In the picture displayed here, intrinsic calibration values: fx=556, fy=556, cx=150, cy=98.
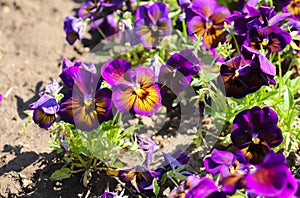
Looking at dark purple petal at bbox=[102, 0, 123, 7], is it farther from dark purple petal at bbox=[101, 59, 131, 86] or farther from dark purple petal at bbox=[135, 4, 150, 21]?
dark purple petal at bbox=[101, 59, 131, 86]

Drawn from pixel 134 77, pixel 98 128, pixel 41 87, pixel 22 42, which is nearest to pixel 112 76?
pixel 134 77

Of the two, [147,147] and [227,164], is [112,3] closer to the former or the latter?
[147,147]

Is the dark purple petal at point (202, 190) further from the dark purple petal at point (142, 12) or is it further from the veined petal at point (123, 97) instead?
the dark purple petal at point (142, 12)

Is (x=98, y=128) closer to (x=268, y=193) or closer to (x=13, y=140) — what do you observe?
(x=13, y=140)

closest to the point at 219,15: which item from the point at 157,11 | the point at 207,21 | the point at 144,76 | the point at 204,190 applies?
the point at 207,21

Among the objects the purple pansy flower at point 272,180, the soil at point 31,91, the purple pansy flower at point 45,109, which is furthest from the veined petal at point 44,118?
the purple pansy flower at point 272,180

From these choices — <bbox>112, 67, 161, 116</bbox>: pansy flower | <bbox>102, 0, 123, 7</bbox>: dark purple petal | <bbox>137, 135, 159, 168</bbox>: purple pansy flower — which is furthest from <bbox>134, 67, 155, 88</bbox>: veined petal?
<bbox>102, 0, 123, 7</bbox>: dark purple petal
